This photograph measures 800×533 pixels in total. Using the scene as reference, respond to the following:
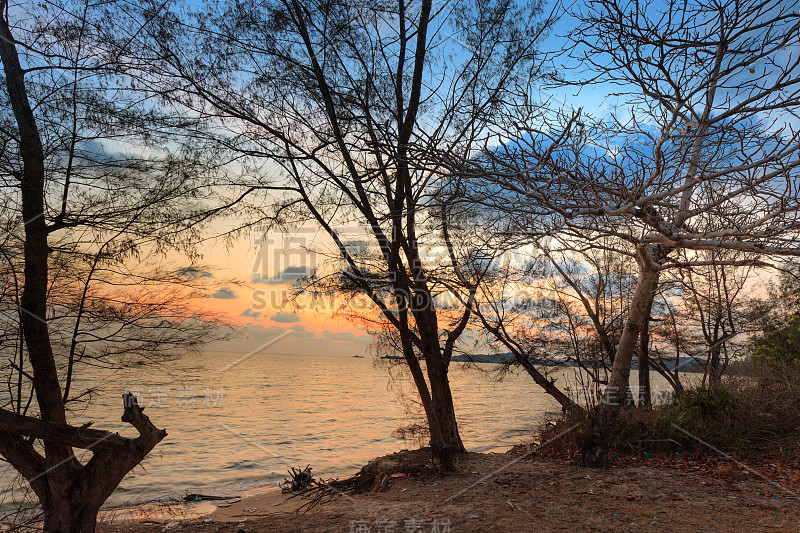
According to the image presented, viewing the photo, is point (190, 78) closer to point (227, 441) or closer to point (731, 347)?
point (731, 347)

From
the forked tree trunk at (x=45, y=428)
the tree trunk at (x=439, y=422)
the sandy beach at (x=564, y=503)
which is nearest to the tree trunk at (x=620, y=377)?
the sandy beach at (x=564, y=503)

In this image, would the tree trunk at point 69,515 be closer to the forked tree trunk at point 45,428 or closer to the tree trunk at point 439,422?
the forked tree trunk at point 45,428

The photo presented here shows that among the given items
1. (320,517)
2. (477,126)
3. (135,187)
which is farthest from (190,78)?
(320,517)

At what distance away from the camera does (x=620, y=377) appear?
8727 millimetres

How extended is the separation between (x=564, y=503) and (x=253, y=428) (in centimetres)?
1970

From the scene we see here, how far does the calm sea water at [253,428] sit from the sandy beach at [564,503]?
8.65 feet

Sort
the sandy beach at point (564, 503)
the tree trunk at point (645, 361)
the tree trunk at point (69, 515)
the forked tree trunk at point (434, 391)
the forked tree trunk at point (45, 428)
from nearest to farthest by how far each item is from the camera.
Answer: the sandy beach at point (564, 503) → the forked tree trunk at point (45, 428) → the tree trunk at point (69, 515) → the forked tree trunk at point (434, 391) → the tree trunk at point (645, 361)

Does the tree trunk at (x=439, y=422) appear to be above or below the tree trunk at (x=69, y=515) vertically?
above

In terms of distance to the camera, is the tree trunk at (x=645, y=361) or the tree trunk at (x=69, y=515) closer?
the tree trunk at (x=69, y=515)

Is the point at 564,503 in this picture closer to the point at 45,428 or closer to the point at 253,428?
the point at 45,428

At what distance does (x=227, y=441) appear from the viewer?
19312mm

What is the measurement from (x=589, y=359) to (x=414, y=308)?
6914 millimetres

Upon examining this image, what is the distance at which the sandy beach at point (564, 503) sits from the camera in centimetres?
456

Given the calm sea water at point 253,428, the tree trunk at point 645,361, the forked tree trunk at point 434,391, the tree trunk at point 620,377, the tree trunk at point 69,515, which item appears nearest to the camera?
the tree trunk at point 69,515
